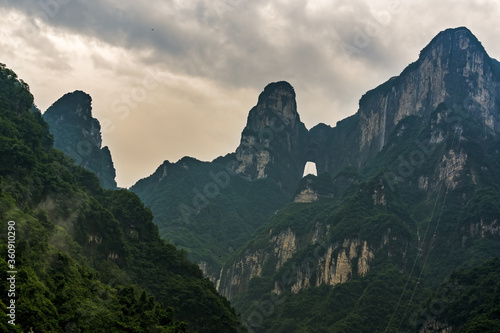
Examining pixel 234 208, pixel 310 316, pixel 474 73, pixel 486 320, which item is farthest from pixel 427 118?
pixel 486 320

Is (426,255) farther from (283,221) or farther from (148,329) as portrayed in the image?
(148,329)

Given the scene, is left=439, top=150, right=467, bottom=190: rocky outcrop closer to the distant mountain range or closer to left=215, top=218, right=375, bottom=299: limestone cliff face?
the distant mountain range

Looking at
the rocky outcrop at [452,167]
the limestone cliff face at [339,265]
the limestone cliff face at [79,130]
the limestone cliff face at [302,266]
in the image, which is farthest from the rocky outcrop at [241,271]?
the rocky outcrop at [452,167]

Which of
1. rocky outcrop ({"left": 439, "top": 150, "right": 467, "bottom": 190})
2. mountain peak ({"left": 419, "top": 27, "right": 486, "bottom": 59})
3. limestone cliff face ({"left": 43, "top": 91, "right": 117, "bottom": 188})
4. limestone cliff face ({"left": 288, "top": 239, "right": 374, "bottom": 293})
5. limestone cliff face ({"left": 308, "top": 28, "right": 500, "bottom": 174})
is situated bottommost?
limestone cliff face ({"left": 288, "top": 239, "right": 374, "bottom": 293})

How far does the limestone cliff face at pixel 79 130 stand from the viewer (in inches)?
6260

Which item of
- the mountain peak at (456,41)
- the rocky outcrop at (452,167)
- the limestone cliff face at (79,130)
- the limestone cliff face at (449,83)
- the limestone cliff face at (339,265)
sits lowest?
the limestone cliff face at (339,265)

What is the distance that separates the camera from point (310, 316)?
101312 millimetres

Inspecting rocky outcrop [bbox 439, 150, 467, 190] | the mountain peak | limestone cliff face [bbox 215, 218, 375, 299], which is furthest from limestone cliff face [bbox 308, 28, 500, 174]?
limestone cliff face [bbox 215, 218, 375, 299]

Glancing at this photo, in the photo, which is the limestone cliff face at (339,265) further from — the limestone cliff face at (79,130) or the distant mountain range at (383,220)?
the limestone cliff face at (79,130)

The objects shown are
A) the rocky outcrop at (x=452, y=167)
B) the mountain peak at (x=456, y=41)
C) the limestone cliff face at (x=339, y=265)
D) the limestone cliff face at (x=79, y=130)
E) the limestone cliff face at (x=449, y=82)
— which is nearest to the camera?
the limestone cliff face at (x=339, y=265)

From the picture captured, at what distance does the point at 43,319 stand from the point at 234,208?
15082 cm

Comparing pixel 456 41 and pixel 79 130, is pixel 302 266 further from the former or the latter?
pixel 456 41

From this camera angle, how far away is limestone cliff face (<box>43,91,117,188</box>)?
159m

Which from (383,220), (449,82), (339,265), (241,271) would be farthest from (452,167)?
(241,271)
